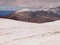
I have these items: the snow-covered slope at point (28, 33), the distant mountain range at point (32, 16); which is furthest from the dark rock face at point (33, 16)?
the snow-covered slope at point (28, 33)

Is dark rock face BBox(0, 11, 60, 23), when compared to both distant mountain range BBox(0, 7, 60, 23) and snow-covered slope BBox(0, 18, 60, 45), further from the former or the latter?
snow-covered slope BBox(0, 18, 60, 45)

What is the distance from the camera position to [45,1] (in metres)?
3.04

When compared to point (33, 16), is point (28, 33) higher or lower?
lower

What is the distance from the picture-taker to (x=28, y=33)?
2436 millimetres

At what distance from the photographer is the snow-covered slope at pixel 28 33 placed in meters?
2.14

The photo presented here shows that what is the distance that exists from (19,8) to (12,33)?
666mm

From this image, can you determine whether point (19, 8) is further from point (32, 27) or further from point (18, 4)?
point (32, 27)

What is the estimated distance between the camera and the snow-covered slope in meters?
2.14

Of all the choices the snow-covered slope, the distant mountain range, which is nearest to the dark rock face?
the distant mountain range

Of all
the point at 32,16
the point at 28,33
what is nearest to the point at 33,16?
the point at 32,16

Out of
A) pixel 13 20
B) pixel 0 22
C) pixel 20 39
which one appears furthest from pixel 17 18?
pixel 20 39

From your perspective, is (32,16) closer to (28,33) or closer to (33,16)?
(33,16)

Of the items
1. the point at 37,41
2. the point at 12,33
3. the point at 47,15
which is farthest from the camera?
the point at 47,15

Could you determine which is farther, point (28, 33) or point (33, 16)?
point (33, 16)
